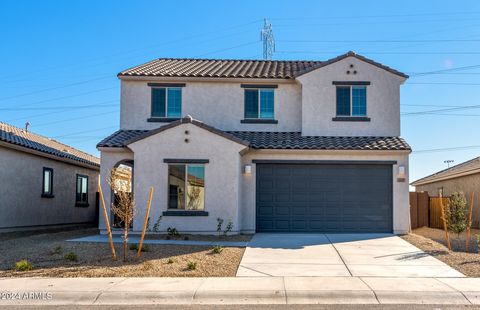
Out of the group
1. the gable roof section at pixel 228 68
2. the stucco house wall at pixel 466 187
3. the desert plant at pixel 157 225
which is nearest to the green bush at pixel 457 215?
the gable roof section at pixel 228 68

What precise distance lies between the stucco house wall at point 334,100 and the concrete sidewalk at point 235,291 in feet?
31.7

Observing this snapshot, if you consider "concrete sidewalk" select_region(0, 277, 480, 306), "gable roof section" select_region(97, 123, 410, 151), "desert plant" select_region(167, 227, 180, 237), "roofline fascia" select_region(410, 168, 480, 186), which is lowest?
"concrete sidewalk" select_region(0, 277, 480, 306)

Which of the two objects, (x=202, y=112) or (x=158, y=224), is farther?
(x=202, y=112)

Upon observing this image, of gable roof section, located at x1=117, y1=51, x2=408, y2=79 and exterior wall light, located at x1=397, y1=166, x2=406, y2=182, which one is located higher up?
gable roof section, located at x1=117, y1=51, x2=408, y2=79

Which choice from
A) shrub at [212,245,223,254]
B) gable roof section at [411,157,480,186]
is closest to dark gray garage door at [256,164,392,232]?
shrub at [212,245,223,254]

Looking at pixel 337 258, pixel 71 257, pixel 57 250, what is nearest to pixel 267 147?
pixel 337 258

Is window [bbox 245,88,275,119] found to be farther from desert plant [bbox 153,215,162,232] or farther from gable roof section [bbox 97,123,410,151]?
desert plant [bbox 153,215,162,232]

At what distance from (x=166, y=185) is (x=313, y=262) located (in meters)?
6.66

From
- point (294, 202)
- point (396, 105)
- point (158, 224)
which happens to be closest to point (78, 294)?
point (158, 224)

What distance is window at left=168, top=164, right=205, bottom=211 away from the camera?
1705 centimetres

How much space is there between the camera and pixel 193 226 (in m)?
16.9

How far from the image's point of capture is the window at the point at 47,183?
856 inches

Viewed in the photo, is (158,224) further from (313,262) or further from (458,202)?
(458,202)

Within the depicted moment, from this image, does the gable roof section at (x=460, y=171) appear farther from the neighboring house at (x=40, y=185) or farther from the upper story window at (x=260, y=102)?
the neighboring house at (x=40, y=185)
